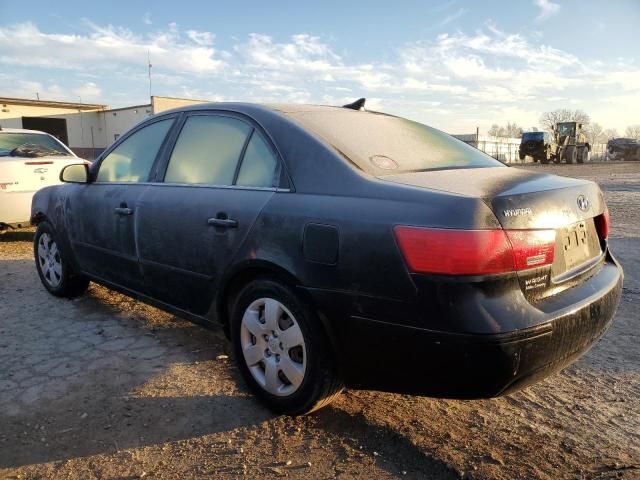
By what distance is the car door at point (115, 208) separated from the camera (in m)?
3.37

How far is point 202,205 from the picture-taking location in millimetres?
2805

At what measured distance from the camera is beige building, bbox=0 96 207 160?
98.9 ft

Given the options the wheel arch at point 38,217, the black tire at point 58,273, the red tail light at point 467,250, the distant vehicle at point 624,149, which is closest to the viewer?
the red tail light at point 467,250

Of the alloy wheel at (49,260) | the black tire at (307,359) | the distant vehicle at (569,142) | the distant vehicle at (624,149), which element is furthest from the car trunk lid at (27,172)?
the distant vehicle at (624,149)

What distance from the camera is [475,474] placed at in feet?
6.84

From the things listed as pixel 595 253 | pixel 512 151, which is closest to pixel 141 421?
pixel 595 253

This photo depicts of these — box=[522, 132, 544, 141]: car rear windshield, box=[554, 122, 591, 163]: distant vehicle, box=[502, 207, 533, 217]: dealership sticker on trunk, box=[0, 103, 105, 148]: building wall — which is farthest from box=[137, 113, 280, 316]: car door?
box=[554, 122, 591, 163]: distant vehicle

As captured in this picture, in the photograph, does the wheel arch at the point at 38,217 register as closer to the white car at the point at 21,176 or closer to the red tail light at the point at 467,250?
A: the white car at the point at 21,176

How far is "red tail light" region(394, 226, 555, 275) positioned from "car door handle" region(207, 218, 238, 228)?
96 cm

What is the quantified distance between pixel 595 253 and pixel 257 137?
182 cm

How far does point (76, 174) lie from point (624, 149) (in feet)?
166

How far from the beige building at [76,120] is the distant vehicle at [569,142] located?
26662 mm

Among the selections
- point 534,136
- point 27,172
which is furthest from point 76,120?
point 534,136

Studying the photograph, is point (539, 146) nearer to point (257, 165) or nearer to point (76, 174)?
point (76, 174)
